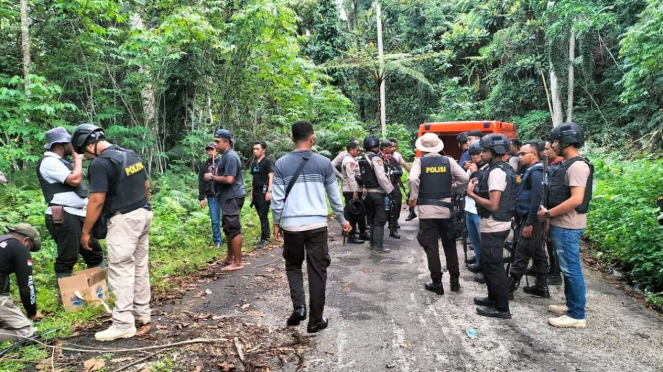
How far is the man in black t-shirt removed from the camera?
717cm

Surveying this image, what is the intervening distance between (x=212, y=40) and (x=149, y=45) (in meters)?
1.59

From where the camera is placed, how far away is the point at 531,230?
4766 mm

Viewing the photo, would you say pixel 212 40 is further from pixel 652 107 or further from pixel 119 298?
pixel 652 107

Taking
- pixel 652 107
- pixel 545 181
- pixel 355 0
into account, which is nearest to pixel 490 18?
pixel 355 0

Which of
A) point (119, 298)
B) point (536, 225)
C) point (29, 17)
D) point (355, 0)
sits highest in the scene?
point (355, 0)

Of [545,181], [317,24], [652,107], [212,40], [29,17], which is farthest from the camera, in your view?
[317,24]

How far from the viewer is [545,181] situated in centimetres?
464

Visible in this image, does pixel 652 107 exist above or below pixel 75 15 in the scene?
below

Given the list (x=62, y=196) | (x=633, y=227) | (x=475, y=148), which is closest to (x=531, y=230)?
(x=475, y=148)

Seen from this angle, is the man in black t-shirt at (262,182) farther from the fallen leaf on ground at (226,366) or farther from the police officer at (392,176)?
the fallen leaf on ground at (226,366)

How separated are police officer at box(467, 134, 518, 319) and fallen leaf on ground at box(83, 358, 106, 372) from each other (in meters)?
3.65

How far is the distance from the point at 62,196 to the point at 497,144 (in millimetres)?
4765

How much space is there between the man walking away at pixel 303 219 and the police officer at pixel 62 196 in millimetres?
2300

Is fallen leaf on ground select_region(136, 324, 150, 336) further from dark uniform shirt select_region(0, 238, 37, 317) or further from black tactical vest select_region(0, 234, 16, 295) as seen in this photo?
black tactical vest select_region(0, 234, 16, 295)
